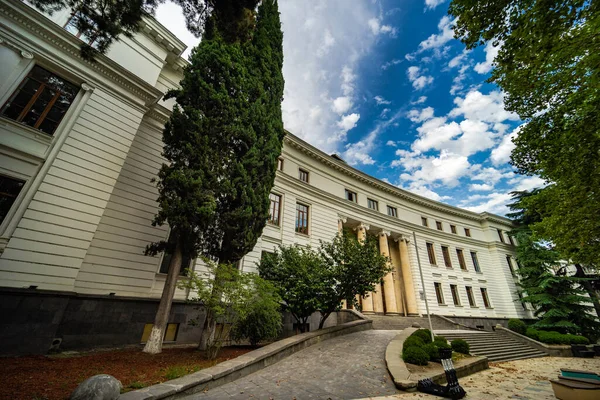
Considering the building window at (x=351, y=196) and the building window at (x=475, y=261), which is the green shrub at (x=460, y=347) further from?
the building window at (x=475, y=261)

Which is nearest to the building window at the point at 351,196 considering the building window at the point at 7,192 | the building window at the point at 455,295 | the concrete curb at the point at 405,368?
the concrete curb at the point at 405,368

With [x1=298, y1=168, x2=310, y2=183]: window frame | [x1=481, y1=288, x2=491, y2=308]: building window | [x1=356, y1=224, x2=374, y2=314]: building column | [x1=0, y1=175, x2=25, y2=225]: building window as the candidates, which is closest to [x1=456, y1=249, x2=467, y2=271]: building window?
[x1=481, y1=288, x2=491, y2=308]: building window

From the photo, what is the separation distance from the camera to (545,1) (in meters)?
5.40

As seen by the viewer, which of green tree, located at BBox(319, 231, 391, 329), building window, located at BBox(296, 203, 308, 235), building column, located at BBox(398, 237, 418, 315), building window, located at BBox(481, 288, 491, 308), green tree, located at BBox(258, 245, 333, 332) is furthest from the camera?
building window, located at BBox(481, 288, 491, 308)

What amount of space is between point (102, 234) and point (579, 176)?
60.3 ft

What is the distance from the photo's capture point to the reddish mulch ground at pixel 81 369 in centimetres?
428

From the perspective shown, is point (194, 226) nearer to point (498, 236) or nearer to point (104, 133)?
point (104, 133)

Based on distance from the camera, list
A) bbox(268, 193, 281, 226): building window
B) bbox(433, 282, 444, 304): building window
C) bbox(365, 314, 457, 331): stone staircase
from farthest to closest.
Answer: bbox(433, 282, 444, 304): building window < bbox(268, 193, 281, 226): building window < bbox(365, 314, 457, 331): stone staircase

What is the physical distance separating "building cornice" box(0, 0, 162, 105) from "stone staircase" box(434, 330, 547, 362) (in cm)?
2057

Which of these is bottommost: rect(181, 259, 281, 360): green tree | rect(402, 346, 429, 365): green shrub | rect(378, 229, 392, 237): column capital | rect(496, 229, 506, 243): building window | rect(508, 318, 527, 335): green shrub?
rect(402, 346, 429, 365): green shrub

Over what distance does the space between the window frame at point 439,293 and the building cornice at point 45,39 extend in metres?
28.2

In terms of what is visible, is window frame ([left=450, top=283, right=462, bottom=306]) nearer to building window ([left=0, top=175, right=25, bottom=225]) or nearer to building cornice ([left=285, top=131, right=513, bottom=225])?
building cornice ([left=285, top=131, right=513, bottom=225])

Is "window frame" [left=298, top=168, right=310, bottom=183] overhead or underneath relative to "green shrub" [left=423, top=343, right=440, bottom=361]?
overhead

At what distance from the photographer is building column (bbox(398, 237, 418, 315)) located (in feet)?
69.8
